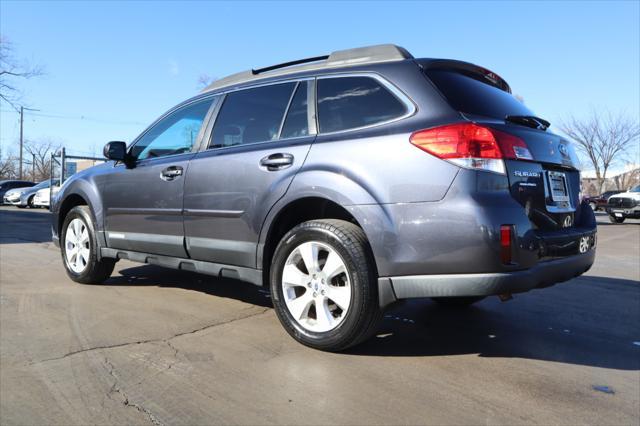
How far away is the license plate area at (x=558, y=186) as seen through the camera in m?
3.01

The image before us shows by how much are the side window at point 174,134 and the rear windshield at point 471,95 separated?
2.07 metres

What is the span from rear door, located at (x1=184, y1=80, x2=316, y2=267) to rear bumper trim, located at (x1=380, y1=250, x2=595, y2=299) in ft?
3.50

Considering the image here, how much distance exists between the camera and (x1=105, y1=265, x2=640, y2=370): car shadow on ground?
3.19m

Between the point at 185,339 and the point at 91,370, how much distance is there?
2.24 feet

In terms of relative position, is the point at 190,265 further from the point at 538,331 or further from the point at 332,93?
the point at 538,331

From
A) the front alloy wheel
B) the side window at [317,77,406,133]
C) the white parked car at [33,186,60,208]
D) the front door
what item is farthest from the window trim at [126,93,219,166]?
the white parked car at [33,186,60,208]

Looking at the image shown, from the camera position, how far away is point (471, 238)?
2564mm

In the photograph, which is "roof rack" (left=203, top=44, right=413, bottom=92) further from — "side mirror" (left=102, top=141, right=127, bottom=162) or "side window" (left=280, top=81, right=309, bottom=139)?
"side mirror" (left=102, top=141, right=127, bottom=162)

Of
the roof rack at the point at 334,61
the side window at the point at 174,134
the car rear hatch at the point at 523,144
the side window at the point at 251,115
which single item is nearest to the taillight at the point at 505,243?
the car rear hatch at the point at 523,144

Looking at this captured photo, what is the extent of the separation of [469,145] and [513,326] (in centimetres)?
185

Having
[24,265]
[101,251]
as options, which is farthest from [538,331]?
[24,265]

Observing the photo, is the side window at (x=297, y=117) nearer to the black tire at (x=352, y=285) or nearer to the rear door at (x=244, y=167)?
the rear door at (x=244, y=167)

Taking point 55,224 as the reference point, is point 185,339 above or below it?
below

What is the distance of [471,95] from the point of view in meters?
3.05
